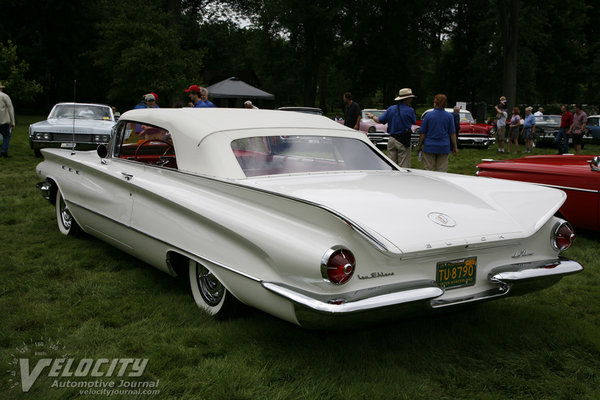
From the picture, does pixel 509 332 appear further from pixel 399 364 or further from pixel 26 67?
pixel 26 67

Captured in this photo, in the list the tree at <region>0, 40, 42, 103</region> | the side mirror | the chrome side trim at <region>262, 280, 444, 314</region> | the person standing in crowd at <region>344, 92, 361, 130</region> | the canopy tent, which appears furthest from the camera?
the canopy tent

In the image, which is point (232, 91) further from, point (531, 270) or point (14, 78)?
point (531, 270)

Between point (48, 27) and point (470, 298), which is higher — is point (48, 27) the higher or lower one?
the higher one

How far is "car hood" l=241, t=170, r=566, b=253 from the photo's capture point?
9.37ft

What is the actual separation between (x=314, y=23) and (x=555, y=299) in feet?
124

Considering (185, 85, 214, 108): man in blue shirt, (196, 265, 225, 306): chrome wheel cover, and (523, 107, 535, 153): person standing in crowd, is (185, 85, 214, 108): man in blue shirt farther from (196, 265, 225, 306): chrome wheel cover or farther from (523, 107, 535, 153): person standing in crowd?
(523, 107, 535, 153): person standing in crowd

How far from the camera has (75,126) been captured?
40.2 ft

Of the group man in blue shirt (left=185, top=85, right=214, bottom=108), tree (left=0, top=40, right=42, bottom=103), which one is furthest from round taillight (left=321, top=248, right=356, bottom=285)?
tree (left=0, top=40, right=42, bottom=103)

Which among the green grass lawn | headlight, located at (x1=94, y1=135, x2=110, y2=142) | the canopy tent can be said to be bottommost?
the green grass lawn

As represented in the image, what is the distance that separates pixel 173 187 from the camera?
379 centimetres

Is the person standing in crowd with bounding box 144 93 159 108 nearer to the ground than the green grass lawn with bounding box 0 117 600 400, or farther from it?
farther from it

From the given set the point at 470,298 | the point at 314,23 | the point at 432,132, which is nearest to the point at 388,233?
the point at 470,298

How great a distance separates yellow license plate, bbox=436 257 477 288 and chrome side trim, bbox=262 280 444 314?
13 centimetres

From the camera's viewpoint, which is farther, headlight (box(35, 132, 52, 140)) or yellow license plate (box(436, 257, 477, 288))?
headlight (box(35, 132, 52, 140))
